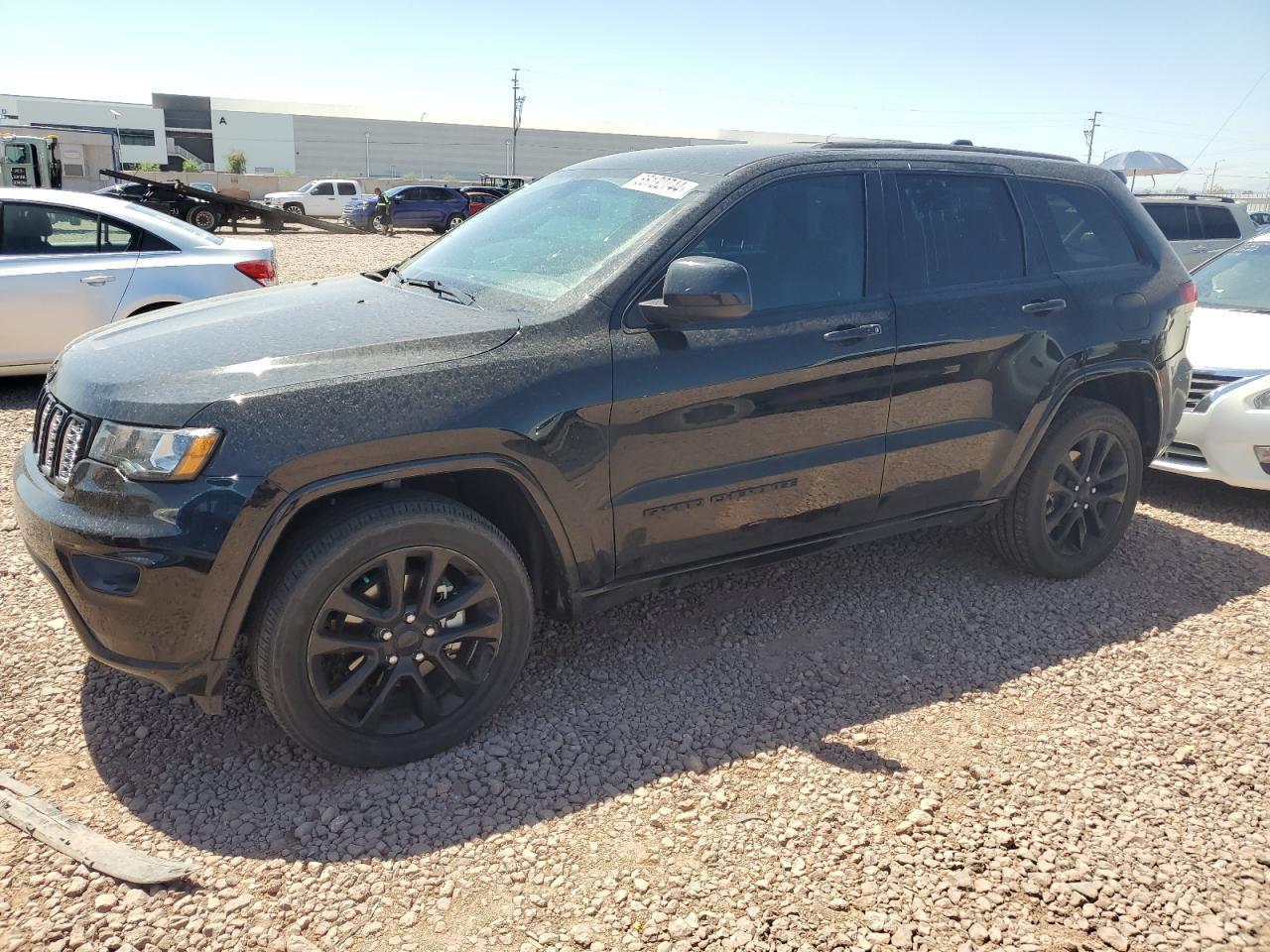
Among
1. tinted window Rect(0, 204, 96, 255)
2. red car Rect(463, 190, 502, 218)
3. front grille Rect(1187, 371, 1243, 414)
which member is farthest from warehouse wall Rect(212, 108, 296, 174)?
front grille Rect(1187, 371, 1243, 414)

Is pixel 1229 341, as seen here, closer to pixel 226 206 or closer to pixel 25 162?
pixel 226 206

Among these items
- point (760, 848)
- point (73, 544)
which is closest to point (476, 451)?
point (73, 544)

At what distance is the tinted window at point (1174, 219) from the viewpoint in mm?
13461

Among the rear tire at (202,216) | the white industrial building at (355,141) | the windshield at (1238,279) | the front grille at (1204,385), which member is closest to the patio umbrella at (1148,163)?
the windshield at (1238,279)

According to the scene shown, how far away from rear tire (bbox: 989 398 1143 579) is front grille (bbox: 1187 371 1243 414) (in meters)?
1.36

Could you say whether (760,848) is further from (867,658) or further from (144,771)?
(144,771)

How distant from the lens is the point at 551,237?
362 centimetres

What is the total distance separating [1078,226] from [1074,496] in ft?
4.10

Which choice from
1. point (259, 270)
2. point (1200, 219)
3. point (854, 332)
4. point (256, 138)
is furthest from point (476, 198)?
point (256, 138)

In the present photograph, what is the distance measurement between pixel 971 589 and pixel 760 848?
2201 millimetres

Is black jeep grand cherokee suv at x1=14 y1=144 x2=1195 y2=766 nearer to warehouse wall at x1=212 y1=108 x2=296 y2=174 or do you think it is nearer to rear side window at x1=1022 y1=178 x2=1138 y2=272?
rear side window at x1=1022 y1=178 x2=1138 y2=272

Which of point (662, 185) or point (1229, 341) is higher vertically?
point (662, 185)

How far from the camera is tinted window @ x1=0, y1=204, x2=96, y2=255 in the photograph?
22.2 ft

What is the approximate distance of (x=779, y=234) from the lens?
3545 millimetres
